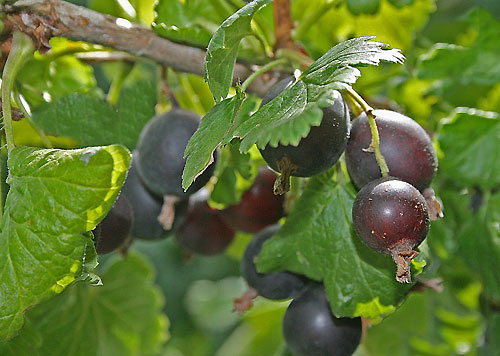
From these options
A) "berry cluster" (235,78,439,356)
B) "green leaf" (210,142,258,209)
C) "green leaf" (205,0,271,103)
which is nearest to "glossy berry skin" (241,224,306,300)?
"berry cluster" (235,78,439,356)

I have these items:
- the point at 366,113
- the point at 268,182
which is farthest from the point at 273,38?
the point at 366,113

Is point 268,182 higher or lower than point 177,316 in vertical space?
higher

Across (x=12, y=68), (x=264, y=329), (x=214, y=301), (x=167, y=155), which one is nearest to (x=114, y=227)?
(x=167, y=155)

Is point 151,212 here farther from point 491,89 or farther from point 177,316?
point 177,316

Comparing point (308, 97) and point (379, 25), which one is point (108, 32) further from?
point (379, 25)

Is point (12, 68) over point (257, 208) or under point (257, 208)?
over

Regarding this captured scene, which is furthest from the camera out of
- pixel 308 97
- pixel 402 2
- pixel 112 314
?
pixel 112 314
